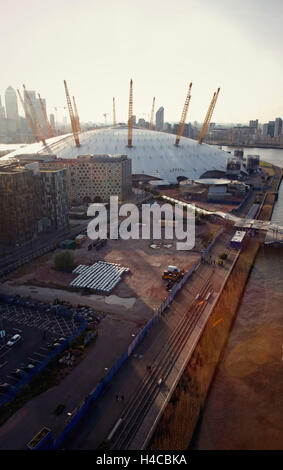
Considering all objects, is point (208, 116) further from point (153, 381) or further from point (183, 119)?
point (153, 381)

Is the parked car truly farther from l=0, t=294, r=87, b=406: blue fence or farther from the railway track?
the railway track

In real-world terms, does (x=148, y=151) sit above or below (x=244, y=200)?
above

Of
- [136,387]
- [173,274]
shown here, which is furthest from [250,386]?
[173,274]

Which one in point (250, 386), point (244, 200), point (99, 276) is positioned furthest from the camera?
point (244, 200)

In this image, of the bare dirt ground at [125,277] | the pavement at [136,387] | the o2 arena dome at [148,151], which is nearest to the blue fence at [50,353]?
the bare dirt ground at [125,277]

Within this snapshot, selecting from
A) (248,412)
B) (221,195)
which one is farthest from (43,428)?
(221,195)

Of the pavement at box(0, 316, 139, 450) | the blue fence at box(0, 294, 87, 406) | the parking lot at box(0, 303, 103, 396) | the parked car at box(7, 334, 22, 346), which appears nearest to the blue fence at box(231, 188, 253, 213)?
the parking lot at box(0, 303, 103, 396)

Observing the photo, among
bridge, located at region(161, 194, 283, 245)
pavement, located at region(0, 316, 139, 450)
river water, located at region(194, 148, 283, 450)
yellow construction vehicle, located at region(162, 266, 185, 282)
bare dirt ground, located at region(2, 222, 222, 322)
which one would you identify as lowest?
river water, located at region(194, 148, 283, 450)
